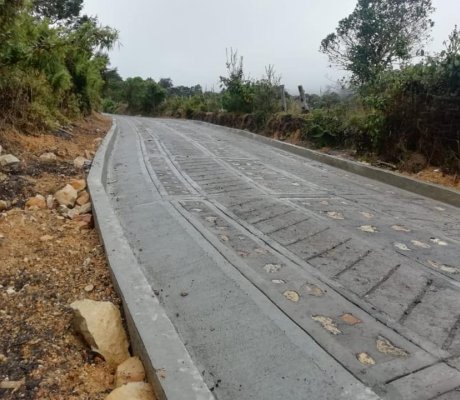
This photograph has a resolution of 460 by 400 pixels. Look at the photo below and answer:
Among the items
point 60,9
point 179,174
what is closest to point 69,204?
point 179,174

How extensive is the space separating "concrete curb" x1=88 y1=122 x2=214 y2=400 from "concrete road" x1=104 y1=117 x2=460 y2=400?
12 cm

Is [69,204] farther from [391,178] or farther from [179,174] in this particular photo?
[391,178]

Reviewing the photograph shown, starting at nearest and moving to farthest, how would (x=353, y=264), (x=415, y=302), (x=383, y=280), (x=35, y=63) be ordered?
(x=415, y=302) < (x=383, y=280) < (x=353, y=264) < (x=35, y=63)

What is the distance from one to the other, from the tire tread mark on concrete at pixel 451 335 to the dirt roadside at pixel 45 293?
71.1 inches

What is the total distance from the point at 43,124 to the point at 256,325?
719cm

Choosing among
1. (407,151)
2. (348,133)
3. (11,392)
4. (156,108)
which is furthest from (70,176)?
(156,108)

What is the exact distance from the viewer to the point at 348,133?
10125mm

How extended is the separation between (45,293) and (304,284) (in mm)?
1788

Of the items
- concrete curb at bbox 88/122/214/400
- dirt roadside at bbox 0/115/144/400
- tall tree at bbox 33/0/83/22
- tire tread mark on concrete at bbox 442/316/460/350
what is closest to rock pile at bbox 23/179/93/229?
dirt roadside at bbox 0/115/144/400

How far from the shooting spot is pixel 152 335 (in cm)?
227

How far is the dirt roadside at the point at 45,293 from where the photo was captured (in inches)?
84.7

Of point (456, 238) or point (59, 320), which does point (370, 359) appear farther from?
point (456, 238)

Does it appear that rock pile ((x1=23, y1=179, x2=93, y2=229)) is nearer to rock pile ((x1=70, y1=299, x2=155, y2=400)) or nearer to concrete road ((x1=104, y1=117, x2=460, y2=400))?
concrete road ((x1=104, y1=117, x2=460, y2=400))

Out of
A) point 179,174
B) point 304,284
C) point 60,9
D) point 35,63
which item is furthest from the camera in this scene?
point 60,9
